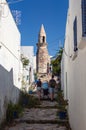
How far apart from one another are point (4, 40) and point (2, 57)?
0.83 m

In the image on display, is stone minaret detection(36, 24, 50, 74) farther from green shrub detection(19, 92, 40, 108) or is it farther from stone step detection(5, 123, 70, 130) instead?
stone step detection(5, 123, 70, 130)

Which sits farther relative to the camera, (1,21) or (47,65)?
(47,65)

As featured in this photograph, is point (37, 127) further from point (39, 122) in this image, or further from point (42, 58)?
point (42, 58)

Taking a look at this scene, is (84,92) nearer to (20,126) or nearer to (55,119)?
(20,126)

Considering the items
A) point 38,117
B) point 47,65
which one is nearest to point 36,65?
point 47,65

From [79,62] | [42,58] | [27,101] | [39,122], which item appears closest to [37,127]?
[39,122]

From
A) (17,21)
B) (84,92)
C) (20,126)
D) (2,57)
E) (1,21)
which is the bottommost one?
(20,126)

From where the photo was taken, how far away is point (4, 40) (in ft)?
42.0

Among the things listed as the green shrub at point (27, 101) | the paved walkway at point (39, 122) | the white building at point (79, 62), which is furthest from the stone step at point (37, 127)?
the green shrub at point (27, 101)

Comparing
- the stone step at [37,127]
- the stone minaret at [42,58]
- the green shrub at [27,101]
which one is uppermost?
the stone minaret at [42,58]

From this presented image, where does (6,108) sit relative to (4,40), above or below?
below

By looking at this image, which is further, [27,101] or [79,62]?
[27,101]

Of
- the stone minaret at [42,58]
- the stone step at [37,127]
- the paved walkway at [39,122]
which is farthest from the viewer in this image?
the stone minaret at [42,58]

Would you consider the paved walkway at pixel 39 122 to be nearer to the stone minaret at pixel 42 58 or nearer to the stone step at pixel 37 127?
the stone step at pixel 37 127
